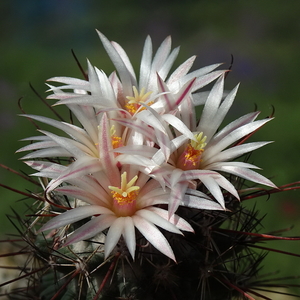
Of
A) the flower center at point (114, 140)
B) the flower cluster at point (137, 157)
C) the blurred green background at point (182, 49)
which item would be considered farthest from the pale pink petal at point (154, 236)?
the blurred green background at point (182, 49)

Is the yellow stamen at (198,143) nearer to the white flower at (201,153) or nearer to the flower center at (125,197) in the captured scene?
the white flower at (201,153)

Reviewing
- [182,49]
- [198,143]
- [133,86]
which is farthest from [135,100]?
[182,49]

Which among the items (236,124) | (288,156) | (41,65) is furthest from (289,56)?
(236,124)

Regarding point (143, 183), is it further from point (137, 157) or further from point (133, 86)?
point (133, 86)

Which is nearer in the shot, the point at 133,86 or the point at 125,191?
the point at 125,191

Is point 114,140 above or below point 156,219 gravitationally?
above

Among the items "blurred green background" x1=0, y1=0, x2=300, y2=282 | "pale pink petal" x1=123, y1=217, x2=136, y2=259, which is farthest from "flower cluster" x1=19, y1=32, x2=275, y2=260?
"blurred green background" x1=0, y1=0, x2=300, y2=282
